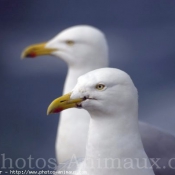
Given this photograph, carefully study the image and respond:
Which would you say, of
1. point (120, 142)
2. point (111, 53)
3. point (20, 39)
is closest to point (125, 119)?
point (120, 142)

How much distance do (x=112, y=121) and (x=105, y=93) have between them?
111 mm

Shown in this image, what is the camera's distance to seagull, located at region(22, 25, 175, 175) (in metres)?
3.12

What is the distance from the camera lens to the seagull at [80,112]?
3123 millimetres

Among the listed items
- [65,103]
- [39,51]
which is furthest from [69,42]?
[65,103]

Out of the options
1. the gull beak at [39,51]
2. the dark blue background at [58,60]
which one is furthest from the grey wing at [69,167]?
the dark blue background at [58,60]

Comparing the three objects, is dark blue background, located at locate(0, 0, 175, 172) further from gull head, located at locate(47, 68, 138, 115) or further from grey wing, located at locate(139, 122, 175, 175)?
gull head, located at locate(47, 68, 138, 115)

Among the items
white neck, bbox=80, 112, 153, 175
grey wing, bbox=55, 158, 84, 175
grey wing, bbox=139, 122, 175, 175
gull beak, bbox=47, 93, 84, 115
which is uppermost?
grey wing, bbox=139, 122, 175, 175

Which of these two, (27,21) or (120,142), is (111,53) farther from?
(120,142)

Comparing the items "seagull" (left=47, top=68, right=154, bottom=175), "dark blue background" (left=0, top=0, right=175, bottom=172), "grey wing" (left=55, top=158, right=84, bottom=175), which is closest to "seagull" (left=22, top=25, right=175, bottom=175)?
"grey wing" (left=55, top=158, right=84, bottom=175)

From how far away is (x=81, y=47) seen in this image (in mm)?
3516

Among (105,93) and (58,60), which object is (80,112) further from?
(58,60)

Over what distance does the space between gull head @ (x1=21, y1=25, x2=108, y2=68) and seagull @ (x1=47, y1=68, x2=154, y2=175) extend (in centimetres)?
107

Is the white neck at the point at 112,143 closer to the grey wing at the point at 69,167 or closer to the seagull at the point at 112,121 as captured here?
the seagull at the point at 112,121

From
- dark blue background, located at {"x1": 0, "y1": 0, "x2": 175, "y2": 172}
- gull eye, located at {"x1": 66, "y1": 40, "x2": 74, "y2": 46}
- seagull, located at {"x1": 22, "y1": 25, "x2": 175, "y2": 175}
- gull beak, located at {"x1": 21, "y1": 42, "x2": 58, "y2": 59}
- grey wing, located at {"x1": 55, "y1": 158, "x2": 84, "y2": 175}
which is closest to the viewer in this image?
grey wing, located at {"x1": 55, "y1": 158, "x2": 84, "y2": 175}
